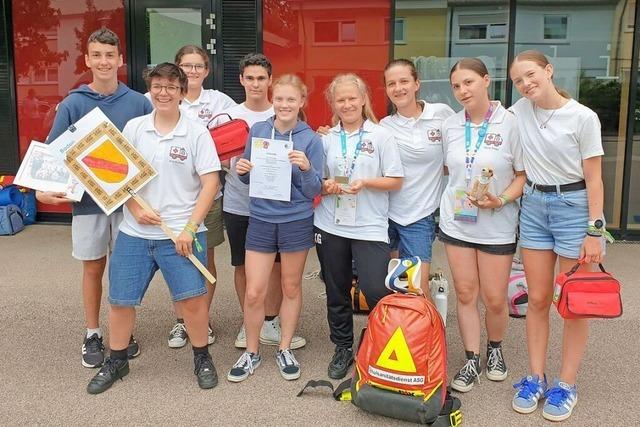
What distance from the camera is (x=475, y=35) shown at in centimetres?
711

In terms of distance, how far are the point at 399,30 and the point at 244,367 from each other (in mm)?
4857

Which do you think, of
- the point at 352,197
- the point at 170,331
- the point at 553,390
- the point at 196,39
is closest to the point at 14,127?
the point at 196,39

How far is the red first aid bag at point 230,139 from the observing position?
340cm

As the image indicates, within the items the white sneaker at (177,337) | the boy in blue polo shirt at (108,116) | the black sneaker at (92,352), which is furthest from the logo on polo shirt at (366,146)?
the black sneaker at (92,352)

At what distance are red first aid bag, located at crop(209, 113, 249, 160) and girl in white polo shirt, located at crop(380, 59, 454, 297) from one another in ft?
2.63

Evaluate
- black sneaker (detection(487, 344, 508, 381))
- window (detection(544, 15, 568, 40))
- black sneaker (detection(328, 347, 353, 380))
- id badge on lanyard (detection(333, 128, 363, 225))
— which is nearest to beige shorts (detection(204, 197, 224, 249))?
id badge on lanyard (detection(333, 128, 363, 225))

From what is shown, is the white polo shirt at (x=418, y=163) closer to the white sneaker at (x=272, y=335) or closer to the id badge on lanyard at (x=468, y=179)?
the id badge on lanyard at (x=468, y=179)

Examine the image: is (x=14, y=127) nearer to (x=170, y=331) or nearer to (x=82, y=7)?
(x=82, y=7)

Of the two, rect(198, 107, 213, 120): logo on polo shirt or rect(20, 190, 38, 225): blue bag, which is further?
rect(20, 190, 38, 225): blue bag

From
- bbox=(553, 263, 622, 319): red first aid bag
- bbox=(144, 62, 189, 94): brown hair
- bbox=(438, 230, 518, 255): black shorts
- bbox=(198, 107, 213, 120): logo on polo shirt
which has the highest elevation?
bbox=(144, 62, 189, 94): brown hair

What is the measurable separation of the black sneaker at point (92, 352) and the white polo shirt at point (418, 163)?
76.6 inches

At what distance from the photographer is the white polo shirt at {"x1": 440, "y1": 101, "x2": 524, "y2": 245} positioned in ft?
10.4

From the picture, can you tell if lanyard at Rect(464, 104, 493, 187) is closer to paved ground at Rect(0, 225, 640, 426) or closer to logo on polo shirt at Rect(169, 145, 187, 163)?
paved ground at Rect(0, 225, 640, 426)

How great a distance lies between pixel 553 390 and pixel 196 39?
5.82 meters
